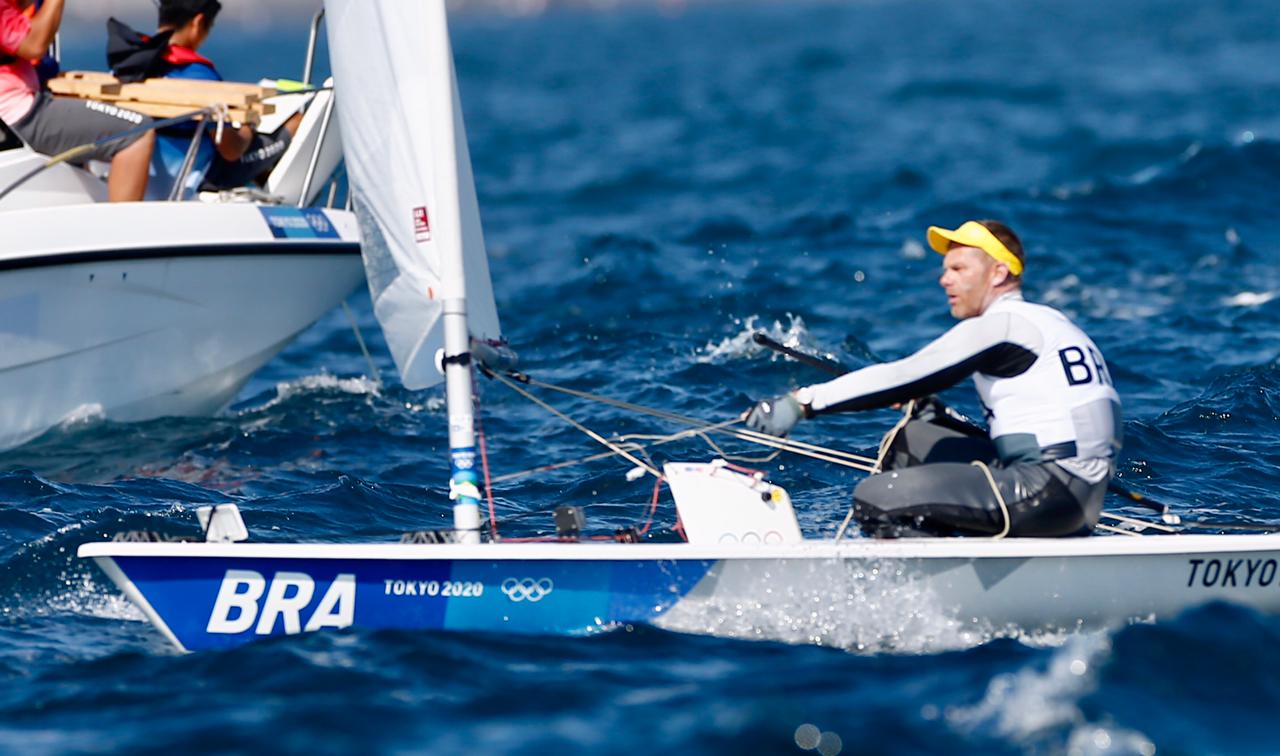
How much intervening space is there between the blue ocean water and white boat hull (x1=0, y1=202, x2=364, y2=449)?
205 mm

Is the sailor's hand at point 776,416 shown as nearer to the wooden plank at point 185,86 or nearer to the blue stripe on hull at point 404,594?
the blue stripe on hull at point 404,594

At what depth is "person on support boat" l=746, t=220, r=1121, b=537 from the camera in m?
5.04

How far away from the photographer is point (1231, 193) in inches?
552

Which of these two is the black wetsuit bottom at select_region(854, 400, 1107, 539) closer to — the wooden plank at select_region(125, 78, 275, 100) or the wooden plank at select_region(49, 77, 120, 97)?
the wooden plank at select_region(125, 78, 275, 100)

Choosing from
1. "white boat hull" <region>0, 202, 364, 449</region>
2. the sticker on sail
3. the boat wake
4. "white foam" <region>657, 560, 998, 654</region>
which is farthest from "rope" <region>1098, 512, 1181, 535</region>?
the boat wake

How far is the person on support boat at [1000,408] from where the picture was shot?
199 inches

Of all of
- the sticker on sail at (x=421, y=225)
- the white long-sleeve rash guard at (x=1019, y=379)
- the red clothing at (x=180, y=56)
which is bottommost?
the white long-sleeve rash guard at (x=1019, y=379)

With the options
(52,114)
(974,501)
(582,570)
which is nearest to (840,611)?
(974,501)

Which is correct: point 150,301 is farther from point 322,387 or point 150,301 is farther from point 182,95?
point 322,387

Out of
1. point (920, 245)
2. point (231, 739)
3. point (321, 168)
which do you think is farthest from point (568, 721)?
point (920, 245)

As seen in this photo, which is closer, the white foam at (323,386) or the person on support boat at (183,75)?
the person on support boat at (183,75)

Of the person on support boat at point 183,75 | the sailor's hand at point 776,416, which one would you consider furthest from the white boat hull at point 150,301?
the sailor's hand at point 776,416

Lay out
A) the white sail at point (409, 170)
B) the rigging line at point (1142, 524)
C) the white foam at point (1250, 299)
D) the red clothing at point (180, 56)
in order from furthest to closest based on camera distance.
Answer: the white foam at point (1250, 299) < the red clothing at point (180, 56) < the rigging line at point (1142, 524) < the white sail at point (409, 170)

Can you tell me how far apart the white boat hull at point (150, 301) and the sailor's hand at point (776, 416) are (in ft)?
11.4
